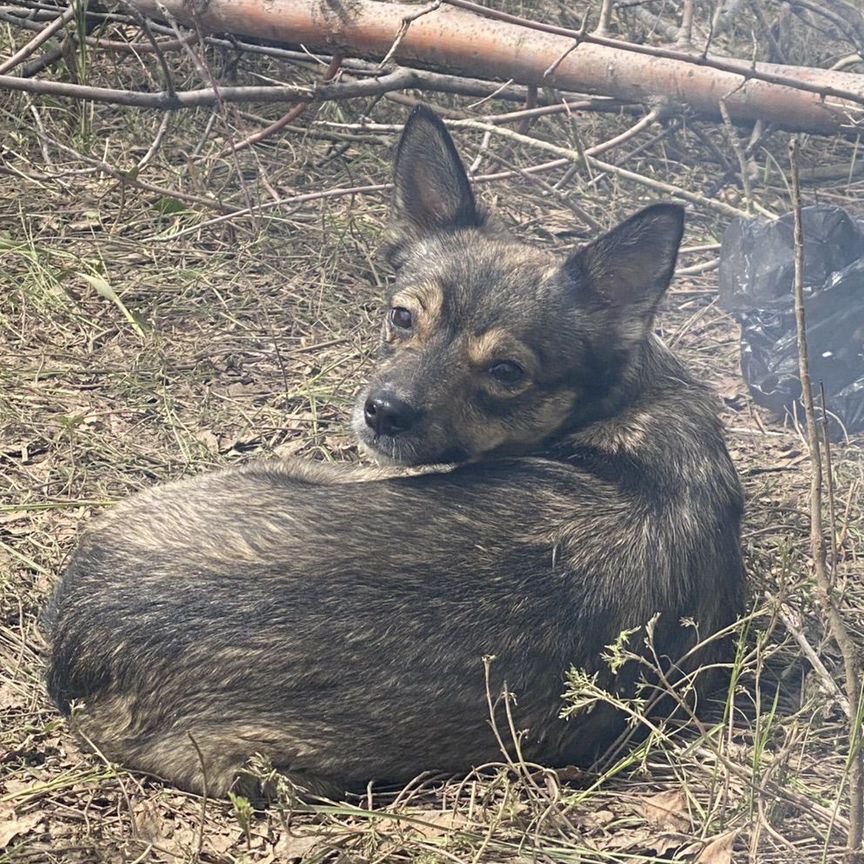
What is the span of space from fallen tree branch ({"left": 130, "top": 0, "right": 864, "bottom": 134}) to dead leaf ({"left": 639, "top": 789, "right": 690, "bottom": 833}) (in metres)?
4.27

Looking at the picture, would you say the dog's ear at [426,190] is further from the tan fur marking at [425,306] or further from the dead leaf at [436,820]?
the dead leaf at [436,820]

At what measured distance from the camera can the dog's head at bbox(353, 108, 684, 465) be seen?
428cm

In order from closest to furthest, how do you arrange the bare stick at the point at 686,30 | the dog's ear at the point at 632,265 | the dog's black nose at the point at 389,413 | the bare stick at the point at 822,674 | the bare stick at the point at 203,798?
1. the bare stick at the point at 203,798
2. the bare stick at the point at 822,674
3. the dog's black nose at the point at 389,413
4. the dog's ear at the point at 632,265
5. the bare stick at the point at 686,30

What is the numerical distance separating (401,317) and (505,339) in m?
0.47

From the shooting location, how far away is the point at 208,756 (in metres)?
3.24

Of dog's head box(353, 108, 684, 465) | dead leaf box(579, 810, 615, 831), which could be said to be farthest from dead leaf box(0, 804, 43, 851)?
dog's head box(353, 108, 684, 465)

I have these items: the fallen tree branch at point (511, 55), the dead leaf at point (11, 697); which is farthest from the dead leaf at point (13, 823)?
the fallen tree branch at point (511, 55)

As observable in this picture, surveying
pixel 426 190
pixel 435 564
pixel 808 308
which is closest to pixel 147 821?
pixel 435 564

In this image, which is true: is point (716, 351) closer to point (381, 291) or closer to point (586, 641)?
point (381, 291)

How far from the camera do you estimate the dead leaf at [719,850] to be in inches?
124

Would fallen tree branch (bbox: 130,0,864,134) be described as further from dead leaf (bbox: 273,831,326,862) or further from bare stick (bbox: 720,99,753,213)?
dead leaf (bbox: 273,831,326,862)

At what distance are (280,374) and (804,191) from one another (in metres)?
3.79

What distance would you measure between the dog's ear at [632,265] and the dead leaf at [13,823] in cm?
267

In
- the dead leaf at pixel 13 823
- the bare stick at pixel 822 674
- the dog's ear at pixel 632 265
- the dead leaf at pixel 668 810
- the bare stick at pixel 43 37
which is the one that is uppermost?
the bare stick at pixel 43 37
